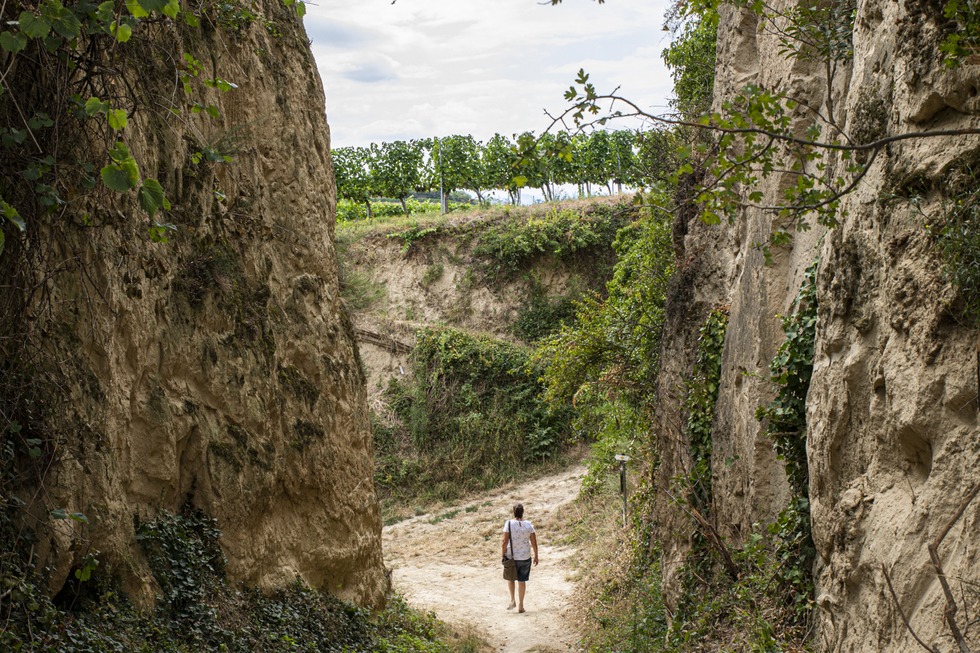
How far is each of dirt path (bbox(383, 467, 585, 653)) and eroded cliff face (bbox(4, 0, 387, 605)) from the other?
308 centimetres

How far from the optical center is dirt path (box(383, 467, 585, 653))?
12883 mm

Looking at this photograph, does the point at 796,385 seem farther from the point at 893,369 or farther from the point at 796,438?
the point at 893,369

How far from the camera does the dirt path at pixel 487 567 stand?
1288 cm

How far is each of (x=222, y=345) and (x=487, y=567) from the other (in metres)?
10.1

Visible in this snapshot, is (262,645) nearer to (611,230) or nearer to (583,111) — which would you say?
(583,111)

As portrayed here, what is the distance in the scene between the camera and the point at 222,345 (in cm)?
799

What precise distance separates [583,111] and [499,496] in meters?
17.6

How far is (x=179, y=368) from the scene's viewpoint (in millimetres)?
7426

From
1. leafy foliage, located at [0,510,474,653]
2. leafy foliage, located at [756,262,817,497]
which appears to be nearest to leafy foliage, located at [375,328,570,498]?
leafy foliage, located at [0,510,474,653]

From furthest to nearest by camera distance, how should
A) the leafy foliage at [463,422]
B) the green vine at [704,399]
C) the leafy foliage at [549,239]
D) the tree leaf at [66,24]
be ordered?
the leafy foliage at [549,239] → the leafy foliage at [463,422] → the green vine at [704,399] → the tree leaf at [66,24]

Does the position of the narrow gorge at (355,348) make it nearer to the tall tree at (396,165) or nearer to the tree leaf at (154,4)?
the tree leaf at (154,4)

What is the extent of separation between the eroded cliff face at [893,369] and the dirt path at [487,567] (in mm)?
7027

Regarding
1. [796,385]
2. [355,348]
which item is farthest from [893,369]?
[355,348]

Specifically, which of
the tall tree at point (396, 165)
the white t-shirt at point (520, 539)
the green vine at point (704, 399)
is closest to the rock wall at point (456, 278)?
the tall tree at point (396, 165)
